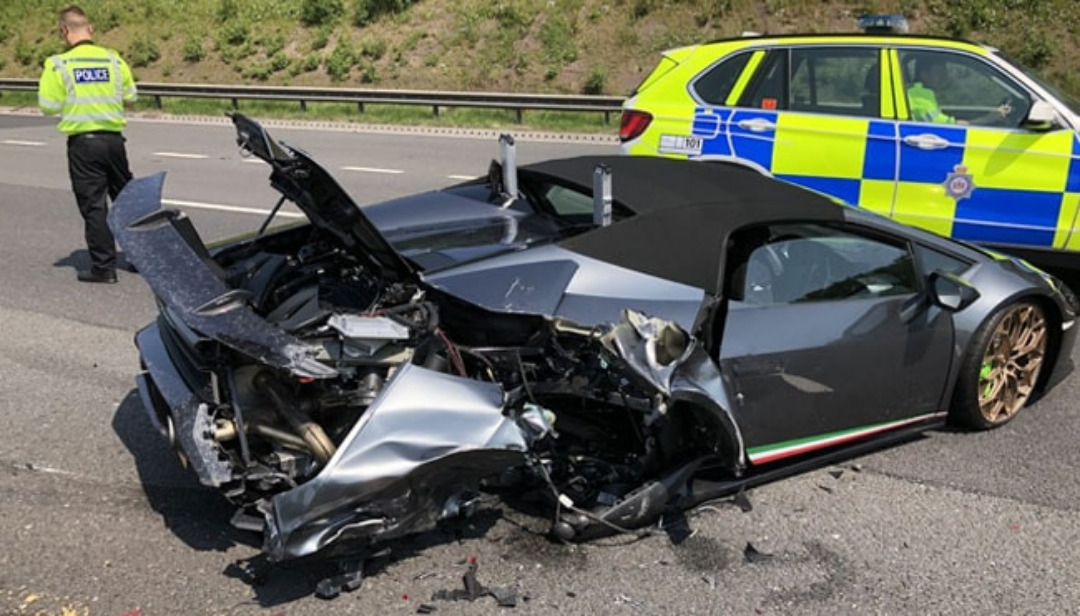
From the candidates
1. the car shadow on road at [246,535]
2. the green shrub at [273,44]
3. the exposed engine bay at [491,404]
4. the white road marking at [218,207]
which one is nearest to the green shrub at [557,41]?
the green shrub at [273,44]

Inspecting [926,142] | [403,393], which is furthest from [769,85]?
[403,393]

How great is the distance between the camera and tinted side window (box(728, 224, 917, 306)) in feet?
11.5

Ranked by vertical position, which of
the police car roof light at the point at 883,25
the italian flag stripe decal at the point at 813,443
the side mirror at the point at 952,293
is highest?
the police car roof light at the point at 883,25

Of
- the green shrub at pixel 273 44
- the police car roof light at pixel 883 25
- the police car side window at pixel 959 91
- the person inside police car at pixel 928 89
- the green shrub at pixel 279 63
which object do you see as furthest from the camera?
the green shrub at pixel 273 44

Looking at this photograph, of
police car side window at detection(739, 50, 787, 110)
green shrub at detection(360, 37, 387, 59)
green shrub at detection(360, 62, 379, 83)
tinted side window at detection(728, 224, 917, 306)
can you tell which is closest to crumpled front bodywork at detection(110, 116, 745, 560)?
tinted side window at detection(728, 224, 917, 306)

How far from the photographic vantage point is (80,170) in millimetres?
6684

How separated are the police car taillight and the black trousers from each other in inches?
139

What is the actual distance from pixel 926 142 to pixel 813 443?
10.1ft

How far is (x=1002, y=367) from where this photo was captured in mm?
4105

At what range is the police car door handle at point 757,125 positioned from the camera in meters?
6.36

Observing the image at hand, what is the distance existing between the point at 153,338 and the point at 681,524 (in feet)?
6.88

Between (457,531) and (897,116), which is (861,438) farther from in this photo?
(897,116)

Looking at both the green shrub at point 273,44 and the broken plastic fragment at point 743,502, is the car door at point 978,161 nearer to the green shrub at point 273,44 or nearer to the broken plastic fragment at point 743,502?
the broken plastic fragment at point 743,502

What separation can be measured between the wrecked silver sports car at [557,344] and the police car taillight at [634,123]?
269 centimetres
